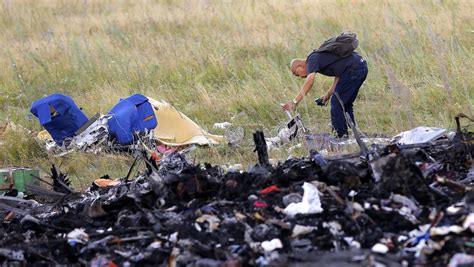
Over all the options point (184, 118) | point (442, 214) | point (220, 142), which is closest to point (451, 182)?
point (442, 214)

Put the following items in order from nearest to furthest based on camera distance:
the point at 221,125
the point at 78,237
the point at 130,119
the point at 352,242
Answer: the point at 352,242, the point at 78,237, the point at 130,119, the point at 221,125

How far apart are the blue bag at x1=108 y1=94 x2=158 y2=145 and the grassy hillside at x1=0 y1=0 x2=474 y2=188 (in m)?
0.38

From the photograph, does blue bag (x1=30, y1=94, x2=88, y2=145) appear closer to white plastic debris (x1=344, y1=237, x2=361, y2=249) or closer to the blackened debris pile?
the blackened debris pile

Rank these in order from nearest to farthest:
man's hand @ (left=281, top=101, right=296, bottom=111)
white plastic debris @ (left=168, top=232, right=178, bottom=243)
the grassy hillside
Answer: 1. white plastic debris @ (left=168, top=232, right=178, bottom=243)
2. man's hand @ (left=281, top=101, right=296, bottom=111)
3. the grassy hillside

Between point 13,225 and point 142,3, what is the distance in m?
12.1

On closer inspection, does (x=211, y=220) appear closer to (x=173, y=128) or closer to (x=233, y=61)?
(x=173, y=128)

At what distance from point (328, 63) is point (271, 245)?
4879 millimetres

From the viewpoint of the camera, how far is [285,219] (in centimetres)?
457

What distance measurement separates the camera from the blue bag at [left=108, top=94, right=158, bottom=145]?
8.85 m

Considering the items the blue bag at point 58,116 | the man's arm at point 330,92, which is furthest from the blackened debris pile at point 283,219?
the blue bag at point 58,116

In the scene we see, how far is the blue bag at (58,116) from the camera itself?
29.7 feet

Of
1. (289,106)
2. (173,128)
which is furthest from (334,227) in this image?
(173,128)

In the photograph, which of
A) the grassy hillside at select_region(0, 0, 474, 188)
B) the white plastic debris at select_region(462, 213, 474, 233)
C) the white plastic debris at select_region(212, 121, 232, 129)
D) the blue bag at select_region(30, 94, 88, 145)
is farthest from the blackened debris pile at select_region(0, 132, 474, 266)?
the white plastic debris at select_region(212, 121, 232, 129)

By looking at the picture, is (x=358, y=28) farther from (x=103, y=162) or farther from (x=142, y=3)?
(x=142, y=3)
